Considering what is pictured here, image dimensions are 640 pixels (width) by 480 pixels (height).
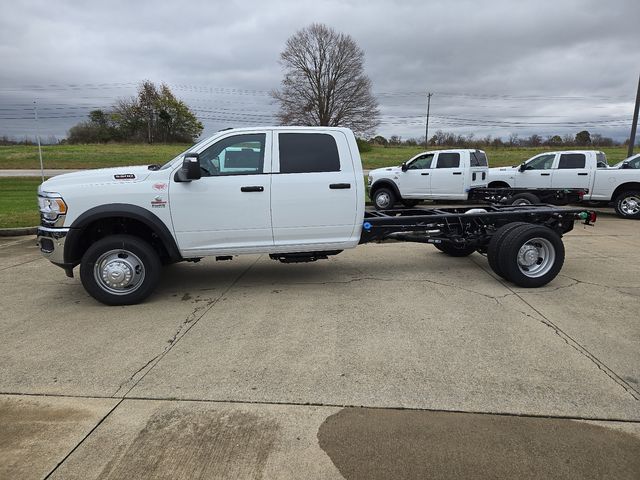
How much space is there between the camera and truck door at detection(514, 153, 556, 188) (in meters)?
14.1

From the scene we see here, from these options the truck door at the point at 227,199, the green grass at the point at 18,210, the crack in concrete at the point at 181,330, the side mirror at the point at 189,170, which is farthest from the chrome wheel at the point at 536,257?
the green grass at the point at 18,210

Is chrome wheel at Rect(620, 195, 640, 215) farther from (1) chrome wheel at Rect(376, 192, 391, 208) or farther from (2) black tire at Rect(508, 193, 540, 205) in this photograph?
(1) chrome wheel at Rect(376, 192, 391, 208)

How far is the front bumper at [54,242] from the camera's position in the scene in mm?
5062

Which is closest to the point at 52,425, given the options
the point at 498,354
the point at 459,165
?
the point at 498,354

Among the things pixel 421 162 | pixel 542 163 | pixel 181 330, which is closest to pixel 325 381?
pixel 181 330

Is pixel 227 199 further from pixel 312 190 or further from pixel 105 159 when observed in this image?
pixel 105 159

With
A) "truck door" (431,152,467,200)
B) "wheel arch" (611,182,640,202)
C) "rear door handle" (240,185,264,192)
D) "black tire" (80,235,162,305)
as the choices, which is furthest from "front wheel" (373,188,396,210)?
"black tire" (80,235,162,305)

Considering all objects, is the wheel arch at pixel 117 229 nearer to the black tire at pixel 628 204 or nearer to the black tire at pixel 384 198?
the black tire at pixel 384 198

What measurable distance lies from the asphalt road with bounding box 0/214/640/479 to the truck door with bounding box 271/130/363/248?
739 mm

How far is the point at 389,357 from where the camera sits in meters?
3.90

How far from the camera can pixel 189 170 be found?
5.06 metres

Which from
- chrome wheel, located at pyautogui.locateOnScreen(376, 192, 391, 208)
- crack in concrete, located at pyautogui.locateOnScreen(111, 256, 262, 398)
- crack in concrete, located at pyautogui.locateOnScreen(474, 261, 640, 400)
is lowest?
crack in concrete, located at pyautogui.locateOnScreen(111, 256, 262, 398)

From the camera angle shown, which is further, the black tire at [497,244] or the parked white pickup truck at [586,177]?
the parked white pickup truck at [586,177]

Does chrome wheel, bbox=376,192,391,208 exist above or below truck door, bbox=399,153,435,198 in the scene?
below
